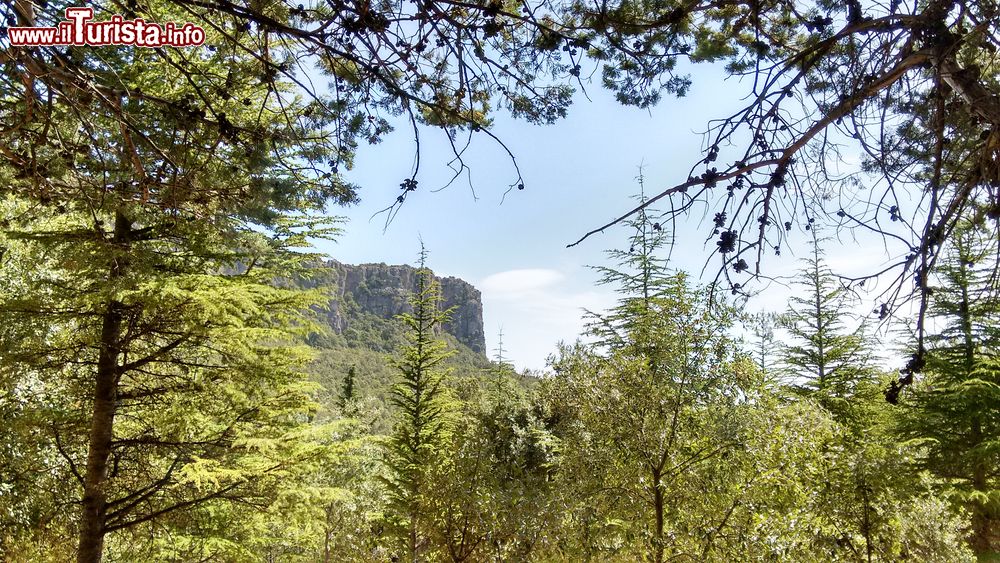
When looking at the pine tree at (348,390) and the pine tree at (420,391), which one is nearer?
the pine tree at (420,391)

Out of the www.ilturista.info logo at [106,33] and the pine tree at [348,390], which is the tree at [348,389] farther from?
the www.ilturista.info logo at [106,33]

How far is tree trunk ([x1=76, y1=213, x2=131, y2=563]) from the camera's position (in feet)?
19.4

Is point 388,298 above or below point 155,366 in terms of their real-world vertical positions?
above

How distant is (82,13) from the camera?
104 inches

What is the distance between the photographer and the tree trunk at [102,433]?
19.4ft

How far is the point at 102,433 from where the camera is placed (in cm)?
614

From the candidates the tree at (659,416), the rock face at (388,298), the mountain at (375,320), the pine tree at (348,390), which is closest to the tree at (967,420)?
the tree at (659,416)

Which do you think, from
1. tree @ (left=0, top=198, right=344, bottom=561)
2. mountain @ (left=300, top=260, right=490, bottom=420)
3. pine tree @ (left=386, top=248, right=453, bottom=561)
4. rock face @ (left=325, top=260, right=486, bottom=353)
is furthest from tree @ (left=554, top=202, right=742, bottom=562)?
rock face @ (left=325, top=260, right=486, bottom=353)

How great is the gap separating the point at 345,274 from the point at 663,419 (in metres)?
131

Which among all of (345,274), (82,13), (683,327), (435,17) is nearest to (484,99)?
(435,17)

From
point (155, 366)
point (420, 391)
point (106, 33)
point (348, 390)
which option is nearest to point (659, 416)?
point (106, 33)

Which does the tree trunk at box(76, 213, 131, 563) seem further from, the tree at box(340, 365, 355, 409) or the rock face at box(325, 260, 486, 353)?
the rock face at box(325, 260, 486, 353)

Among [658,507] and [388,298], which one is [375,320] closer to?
[388,298]

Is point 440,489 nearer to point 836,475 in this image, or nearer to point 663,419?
point 663,419
